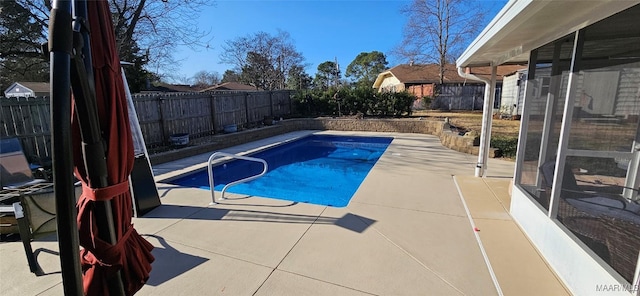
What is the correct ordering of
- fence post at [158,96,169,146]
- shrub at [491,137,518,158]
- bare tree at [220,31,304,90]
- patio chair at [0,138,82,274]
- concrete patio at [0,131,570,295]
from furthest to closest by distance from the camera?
bare tree at [220,31,304,90] → fence post at [158,96,169,146] → shrub at [491,137,518,158] → patio chair at [0,138,82,274] → concrete patio at [0,131,570,295]

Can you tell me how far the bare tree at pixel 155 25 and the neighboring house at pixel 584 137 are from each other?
10916 mm

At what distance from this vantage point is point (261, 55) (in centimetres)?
2519

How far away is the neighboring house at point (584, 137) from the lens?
210 centimetres

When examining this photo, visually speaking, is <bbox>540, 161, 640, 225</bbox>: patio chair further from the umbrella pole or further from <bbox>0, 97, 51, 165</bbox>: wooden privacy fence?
<bbox>0, 97, 51, 165</bbox>: wooden privacy fence

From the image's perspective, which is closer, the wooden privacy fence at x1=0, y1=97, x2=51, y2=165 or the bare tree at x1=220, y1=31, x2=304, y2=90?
the wooden privacy fence at x1=0, y1=97, x2=51, y2=165

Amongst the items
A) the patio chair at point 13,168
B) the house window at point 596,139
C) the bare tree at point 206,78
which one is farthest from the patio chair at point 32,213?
the bare tree at point 206,78

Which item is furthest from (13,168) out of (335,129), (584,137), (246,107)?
(335,129)

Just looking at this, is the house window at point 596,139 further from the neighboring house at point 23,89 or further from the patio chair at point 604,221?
the neighboring house at point 23,89

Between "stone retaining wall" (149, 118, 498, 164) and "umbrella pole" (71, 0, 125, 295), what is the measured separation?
22.2 feet

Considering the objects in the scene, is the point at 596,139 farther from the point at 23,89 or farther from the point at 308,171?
the point at 23,89

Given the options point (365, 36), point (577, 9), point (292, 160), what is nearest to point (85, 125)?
point (577, 9)

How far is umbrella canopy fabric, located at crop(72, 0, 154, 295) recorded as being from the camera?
1.04 metres

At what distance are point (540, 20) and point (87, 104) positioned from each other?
3282 mm

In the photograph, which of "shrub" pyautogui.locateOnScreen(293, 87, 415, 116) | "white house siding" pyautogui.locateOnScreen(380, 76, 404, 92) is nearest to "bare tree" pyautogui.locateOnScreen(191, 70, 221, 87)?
"white house siding" pyautogui.locateOnScreen(380, 76, 404, 92)
